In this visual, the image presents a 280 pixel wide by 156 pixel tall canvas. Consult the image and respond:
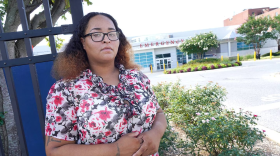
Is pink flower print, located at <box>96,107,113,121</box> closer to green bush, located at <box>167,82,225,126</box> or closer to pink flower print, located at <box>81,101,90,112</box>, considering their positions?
pink flower print, located at <box>81,101,90,112</box>

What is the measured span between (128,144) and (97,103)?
34 cm

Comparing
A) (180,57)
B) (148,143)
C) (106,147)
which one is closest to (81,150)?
A: (106,147)

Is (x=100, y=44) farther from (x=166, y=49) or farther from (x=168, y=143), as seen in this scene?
(x=166, y=49)

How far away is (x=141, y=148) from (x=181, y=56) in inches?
1135

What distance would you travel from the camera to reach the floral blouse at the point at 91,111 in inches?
47.0

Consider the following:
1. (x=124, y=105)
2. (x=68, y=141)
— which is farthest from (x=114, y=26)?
(x=68, y=141)

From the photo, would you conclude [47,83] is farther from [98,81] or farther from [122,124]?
[122,124]

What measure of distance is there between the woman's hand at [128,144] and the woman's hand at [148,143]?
39 millimetres

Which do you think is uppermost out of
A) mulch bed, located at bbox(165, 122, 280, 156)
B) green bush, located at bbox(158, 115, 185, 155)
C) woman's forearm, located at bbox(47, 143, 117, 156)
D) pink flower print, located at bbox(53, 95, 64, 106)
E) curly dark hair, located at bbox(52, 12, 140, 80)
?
curly dark hair, located at bbox(52, 12, 140, 80)

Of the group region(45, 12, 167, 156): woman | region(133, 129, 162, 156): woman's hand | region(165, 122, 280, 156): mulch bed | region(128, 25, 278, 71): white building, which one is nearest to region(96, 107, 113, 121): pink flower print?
region(45, 12, 167, 156): woman

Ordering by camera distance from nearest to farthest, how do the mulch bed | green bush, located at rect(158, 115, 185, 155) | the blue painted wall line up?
the blue painted wall
green bush, located at rect(158, 115, 185, 155)
the mulch bed

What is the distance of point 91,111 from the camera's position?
1.20m

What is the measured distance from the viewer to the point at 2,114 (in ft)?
6.05

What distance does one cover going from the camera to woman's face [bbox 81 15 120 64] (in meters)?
1.35
